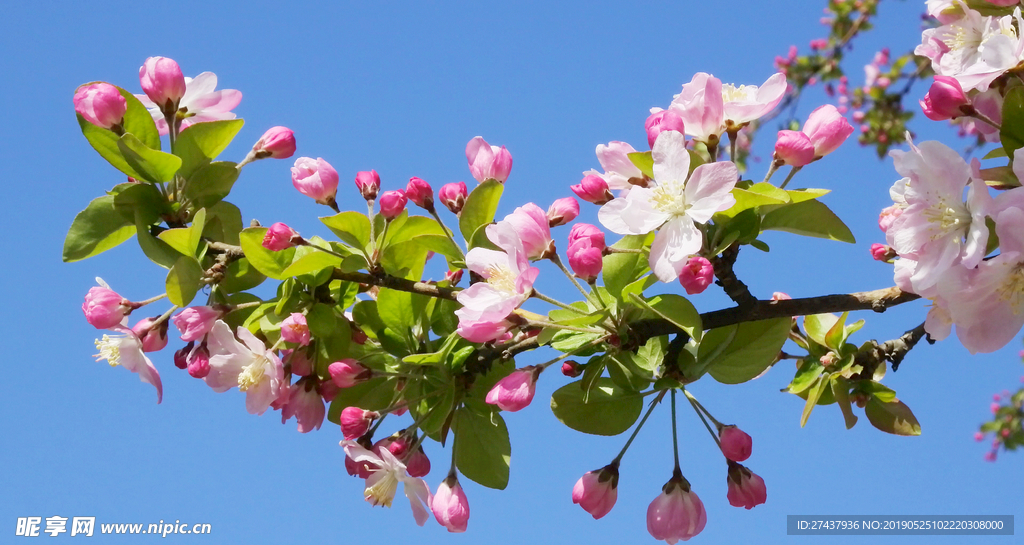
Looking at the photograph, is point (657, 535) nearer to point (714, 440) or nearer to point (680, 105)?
point (714, 440)

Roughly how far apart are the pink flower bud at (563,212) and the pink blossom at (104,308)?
34.7 inches

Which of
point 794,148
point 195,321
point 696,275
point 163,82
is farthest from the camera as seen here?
point 163,82

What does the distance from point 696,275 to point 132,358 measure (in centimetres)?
115

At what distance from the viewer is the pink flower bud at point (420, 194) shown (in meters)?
1.52

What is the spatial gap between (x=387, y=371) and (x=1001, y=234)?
41.3 inches

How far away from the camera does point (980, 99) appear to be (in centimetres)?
128

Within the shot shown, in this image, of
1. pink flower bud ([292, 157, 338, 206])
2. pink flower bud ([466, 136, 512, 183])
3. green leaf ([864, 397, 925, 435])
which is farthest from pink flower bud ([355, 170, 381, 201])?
green leaf ([864, 397, 925, 435])

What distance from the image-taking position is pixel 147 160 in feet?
4.83

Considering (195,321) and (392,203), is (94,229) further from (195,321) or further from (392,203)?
(392,203)

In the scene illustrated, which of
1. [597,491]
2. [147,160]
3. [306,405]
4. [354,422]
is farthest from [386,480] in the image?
[147,160]

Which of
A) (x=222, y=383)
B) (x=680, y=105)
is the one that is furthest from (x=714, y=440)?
(x=222, y=383)

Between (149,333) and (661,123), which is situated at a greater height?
(661,123)

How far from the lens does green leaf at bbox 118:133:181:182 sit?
1440mm

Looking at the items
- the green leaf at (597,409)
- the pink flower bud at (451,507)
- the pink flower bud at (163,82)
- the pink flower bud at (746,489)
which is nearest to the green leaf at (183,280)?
the pink flower bud at (163,82)
